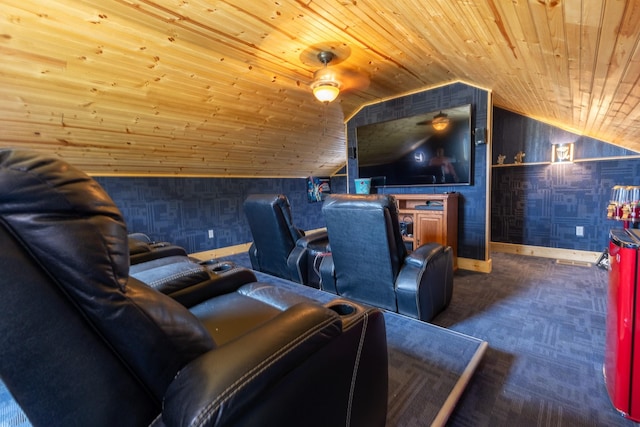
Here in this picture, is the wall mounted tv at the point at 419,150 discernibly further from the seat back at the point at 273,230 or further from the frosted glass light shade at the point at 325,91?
the seat back at the point at 273,230

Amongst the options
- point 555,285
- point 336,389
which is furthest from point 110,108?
point 555,285

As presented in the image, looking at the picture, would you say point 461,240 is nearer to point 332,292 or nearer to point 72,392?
point 332,292

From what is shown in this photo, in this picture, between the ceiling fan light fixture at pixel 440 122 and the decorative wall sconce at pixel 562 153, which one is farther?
the decorative wall sconce at pixel 562 153

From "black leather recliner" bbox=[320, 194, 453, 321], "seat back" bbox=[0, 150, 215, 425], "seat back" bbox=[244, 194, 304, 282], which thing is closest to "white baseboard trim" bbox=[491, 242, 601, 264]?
"black leather recliner" bbox=[320, 194, 453, 321]

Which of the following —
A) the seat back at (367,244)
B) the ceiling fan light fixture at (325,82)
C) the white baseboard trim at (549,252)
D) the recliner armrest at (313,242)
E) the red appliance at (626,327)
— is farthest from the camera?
the white baseboard trim at (549,252)

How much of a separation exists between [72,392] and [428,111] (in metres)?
4.04

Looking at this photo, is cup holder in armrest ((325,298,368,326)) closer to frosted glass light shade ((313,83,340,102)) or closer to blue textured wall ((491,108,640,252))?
frosted glass light shade ((313,83,340,102))

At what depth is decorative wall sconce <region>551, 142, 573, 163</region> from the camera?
3707 millimetres

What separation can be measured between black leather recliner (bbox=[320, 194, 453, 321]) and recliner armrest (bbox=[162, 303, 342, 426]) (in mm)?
1191

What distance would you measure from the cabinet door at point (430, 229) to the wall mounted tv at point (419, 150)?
1.83 ft

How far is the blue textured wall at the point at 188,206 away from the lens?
3.85m

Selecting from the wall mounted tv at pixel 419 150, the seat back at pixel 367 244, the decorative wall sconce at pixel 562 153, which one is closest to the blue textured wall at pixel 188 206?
the wall mounted tv at pixel 419 150

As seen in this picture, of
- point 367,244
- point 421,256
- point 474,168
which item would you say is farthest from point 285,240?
point 474,168

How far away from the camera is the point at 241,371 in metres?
0.64
